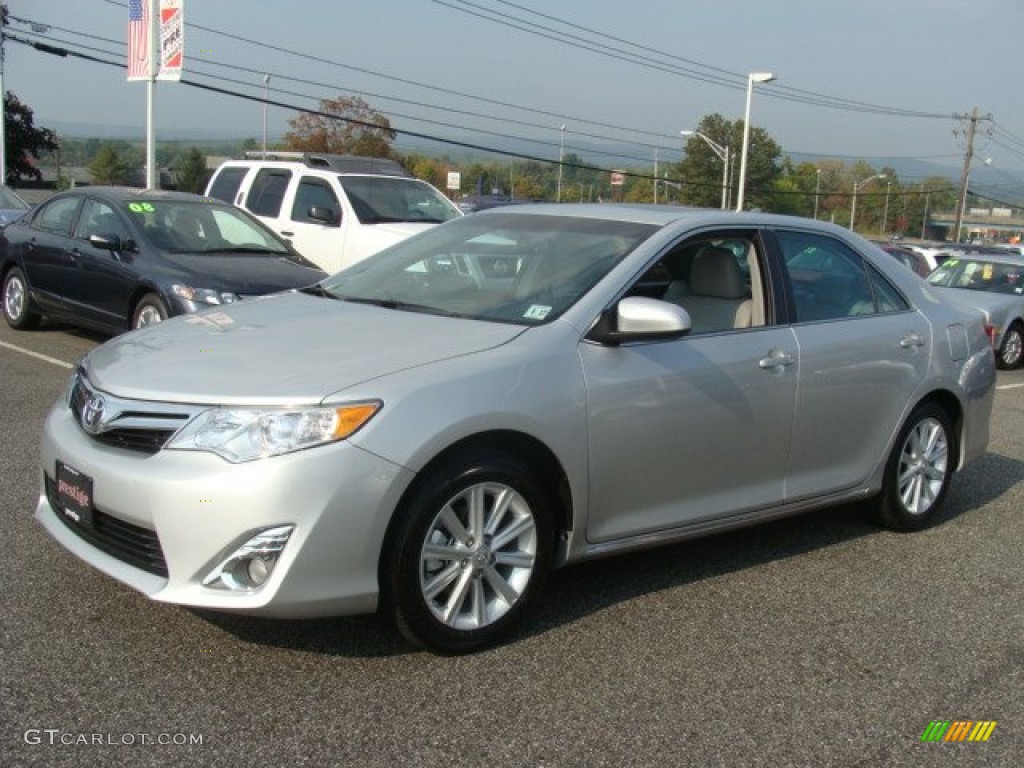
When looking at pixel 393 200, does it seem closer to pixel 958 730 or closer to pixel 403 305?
pixel 403 305

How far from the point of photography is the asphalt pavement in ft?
10.2

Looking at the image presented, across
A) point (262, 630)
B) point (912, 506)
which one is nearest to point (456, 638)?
point (262, 630)

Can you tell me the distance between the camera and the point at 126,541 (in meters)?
3.50

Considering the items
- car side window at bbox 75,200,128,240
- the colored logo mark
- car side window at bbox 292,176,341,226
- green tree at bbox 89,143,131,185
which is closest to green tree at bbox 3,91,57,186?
green tree at bbox 89,143,131,185

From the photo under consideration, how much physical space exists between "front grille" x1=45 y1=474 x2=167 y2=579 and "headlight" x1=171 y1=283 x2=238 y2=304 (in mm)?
4970

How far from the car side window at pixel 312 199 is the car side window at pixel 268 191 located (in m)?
0.25

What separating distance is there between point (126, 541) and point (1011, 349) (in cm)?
1377

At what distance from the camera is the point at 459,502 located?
143 inches

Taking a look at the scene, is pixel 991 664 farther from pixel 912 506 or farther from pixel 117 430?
pixel 117 430

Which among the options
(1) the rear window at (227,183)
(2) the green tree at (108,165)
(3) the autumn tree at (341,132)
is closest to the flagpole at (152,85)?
(1) the rear window at (227,183)

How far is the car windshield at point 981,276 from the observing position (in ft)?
50.8

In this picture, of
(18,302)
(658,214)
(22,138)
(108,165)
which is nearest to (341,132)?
(22,138)

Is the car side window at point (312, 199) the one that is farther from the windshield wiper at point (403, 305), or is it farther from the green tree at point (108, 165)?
the green tree at point (108, 165)

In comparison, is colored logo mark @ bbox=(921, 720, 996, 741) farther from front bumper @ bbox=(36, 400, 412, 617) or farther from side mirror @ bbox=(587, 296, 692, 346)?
front bumper @ bbox=(36, 400, 412, 617)
